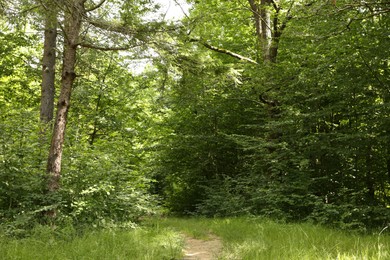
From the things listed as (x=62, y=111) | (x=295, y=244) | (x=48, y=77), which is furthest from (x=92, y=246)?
(x=48, y=77)

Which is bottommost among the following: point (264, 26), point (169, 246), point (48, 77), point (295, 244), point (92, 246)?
point (169, 246)

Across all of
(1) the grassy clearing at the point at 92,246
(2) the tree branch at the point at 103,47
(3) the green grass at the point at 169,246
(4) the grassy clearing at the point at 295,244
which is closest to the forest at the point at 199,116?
(2) the tree branch at the point at 103,47

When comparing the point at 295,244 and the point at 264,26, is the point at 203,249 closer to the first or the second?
the point at 295,244

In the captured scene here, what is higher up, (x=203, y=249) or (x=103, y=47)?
(x=103, y=47)

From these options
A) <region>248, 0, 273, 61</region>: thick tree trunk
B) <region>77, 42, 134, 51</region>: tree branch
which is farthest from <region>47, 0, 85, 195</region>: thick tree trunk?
<region>248, 0, 273, 61</region>: thick tree trunk

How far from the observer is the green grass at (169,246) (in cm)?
443

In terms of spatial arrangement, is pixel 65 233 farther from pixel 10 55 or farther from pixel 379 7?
pixel 10 55

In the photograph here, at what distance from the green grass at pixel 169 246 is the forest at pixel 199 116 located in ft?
2.75

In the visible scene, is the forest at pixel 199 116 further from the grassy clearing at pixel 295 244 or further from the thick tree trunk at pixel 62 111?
the grassy clearing at pixel 295 244

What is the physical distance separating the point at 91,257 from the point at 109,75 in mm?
10467

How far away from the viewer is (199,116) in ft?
45.0

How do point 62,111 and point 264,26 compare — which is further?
point 264,26

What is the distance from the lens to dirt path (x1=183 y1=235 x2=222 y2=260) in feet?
18.0

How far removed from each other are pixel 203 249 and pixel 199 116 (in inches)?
316
